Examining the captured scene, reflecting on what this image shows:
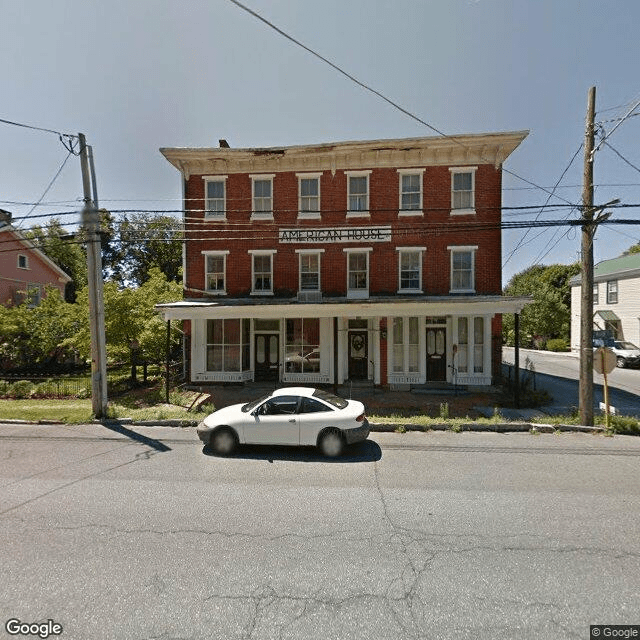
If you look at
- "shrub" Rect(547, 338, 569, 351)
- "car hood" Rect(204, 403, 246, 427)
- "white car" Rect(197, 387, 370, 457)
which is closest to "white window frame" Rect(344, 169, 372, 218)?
"white car" Rect(197, 387, 370, 457)

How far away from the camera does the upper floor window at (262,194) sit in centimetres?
1628

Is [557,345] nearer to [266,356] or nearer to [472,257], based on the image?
[472,257]

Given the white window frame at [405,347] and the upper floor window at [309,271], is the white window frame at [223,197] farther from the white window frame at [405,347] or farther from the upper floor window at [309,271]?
the white window frame at [405,347]

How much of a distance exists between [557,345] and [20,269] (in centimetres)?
4718

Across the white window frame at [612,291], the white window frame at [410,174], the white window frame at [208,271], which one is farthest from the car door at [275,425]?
the white window frame at [612,291]

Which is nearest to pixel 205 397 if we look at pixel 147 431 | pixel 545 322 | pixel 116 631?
pixel 147 431

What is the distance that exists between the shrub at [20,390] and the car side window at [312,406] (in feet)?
42.1

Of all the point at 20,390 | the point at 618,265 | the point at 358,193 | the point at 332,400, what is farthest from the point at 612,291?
the point at 20,390

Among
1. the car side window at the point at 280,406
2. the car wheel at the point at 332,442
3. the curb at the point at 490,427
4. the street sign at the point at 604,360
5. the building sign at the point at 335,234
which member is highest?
the building sign at the point at 335,234

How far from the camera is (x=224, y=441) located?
24.5ft

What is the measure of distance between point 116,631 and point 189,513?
1.98 meters

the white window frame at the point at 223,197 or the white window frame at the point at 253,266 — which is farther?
the white window frame at the point at 223,197

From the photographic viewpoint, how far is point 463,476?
6.21 m

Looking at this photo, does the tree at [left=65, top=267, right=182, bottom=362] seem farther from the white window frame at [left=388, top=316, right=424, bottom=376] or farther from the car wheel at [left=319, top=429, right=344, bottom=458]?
the car wheel at [left=319, top=429, right=344, bottom=458]
